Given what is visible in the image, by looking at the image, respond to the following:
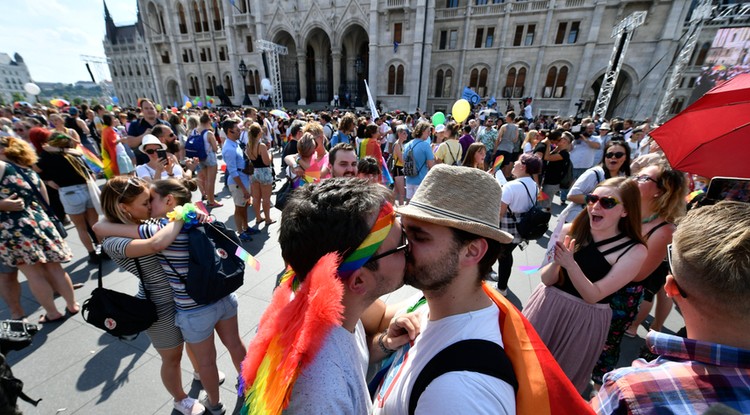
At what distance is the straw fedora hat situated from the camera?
121 cm

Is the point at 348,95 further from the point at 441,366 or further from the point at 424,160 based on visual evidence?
the point at 441,366

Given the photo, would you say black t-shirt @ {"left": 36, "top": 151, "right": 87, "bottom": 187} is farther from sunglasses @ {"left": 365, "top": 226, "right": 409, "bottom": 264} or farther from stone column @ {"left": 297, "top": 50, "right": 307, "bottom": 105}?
stone column @ {"left": 297, "top": 50, "right": 307, "bottom": 105}

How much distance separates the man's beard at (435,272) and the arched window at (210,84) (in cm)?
4072

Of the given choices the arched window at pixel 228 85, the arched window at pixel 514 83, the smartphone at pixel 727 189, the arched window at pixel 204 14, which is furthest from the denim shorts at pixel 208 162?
the arched window at pixel 204 14

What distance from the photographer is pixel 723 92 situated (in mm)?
1960

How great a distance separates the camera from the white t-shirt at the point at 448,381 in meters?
0.86

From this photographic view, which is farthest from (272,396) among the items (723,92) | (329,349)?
(723,92)

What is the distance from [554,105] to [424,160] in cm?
2369

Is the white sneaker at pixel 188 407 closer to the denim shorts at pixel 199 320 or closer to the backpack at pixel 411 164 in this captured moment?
the denim shorts at pixel 199 320

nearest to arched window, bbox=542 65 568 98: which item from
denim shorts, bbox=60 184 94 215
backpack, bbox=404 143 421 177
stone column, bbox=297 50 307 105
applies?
stone column, bbox=297 50 307 105

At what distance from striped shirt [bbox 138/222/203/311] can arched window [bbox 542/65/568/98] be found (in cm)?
2795

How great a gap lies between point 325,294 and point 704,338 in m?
1.40

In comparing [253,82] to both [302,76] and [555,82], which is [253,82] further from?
[555,82]

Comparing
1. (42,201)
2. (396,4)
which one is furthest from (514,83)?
(42,201)
